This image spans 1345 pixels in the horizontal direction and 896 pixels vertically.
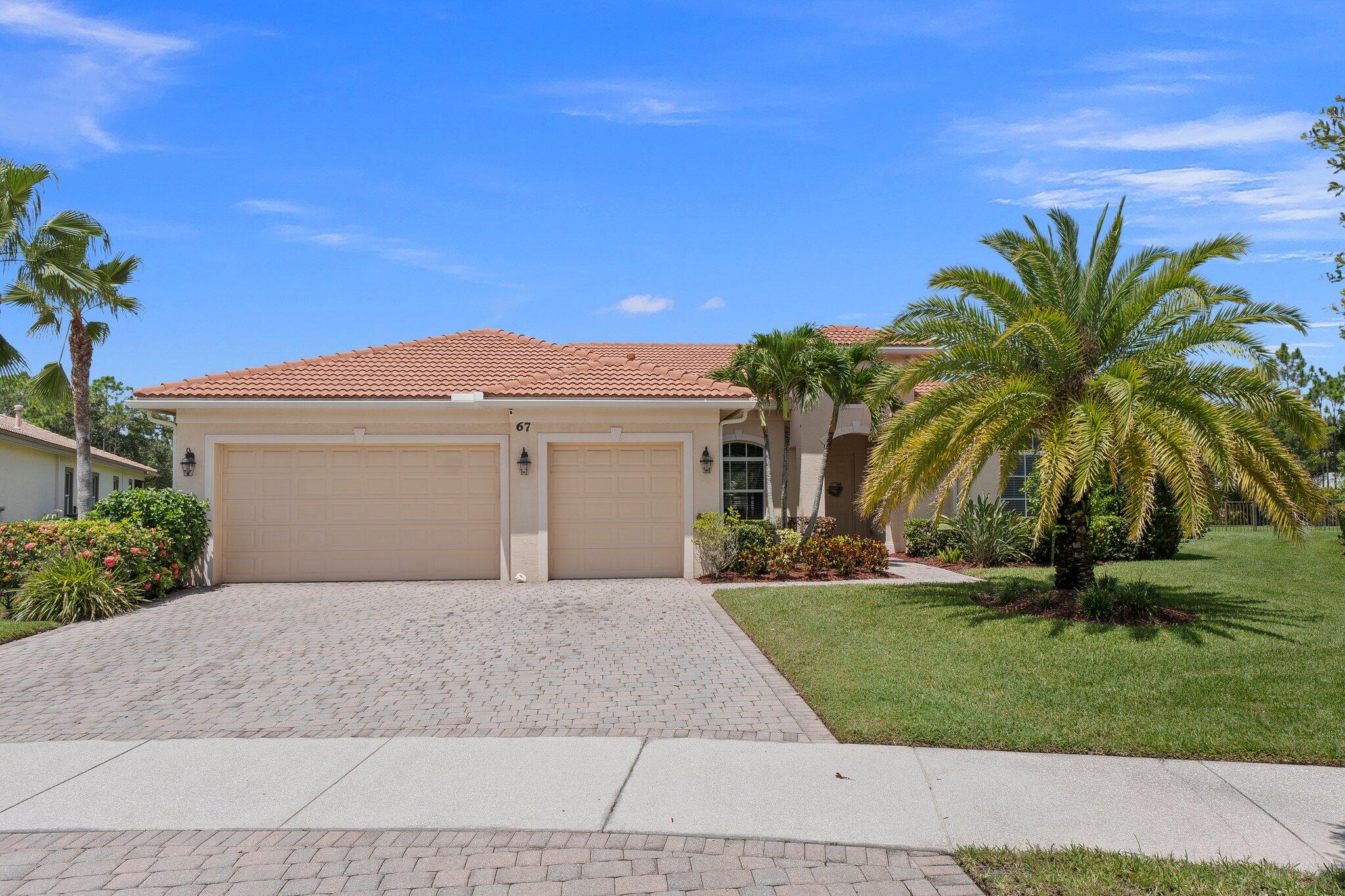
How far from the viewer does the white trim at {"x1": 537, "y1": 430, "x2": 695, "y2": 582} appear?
14609 millimetres

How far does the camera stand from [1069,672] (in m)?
7.72

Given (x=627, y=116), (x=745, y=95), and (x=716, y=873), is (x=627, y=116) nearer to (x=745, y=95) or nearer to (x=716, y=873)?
(x=745, y=95)

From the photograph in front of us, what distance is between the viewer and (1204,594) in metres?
11.7

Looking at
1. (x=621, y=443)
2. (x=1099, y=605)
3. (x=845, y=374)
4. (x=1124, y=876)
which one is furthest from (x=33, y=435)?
(x=1124, y=876)

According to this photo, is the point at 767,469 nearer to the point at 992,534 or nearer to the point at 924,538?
the point at 924,538

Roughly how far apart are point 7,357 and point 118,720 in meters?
13.5

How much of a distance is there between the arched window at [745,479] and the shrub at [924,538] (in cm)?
325

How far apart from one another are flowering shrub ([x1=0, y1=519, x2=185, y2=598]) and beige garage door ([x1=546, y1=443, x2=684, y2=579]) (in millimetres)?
5868

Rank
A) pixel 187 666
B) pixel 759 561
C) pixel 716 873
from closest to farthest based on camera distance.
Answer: pixel 716 873 < pixel 187 666 < pixel 759 561

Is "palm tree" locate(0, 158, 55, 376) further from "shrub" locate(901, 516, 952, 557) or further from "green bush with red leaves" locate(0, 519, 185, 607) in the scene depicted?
"shrub" locate(901, 516, 952, 557)

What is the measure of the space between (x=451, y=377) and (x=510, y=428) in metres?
1.70

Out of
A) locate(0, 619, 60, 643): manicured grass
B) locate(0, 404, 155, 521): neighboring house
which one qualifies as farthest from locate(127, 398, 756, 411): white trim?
locate(0, 404, 155, 521): neighboring house

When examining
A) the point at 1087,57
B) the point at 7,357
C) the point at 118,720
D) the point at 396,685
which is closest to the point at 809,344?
the point at 1087,57

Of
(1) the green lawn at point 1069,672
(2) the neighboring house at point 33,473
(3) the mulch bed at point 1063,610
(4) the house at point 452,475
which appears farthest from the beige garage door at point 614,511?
(2) the neighboring house at point 33,473
